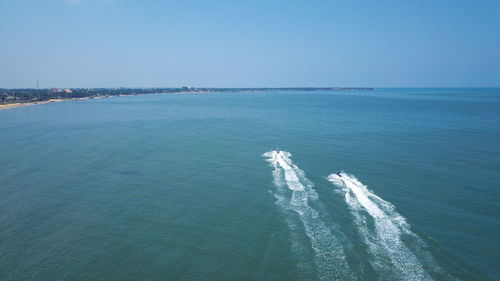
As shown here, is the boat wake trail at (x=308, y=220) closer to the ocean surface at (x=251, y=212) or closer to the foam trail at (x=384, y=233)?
the ocean surface at (x=251, y=212)

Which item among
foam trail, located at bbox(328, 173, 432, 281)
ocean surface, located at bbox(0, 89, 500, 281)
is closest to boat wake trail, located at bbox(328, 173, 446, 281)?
foam trail, located at bbox(328, 173, 432, 281)

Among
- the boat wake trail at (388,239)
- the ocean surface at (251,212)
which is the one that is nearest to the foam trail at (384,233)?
the boat wake trail at (388,239)

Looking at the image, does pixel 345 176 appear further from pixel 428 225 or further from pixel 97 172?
→ pixel 97 172

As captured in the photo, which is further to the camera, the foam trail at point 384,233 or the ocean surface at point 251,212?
the ocean surface at point 251,212

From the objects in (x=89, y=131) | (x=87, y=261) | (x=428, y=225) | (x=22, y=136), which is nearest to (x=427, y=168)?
(x=428, y=225)

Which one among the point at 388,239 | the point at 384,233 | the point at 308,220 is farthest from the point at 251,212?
the point at 388,239
